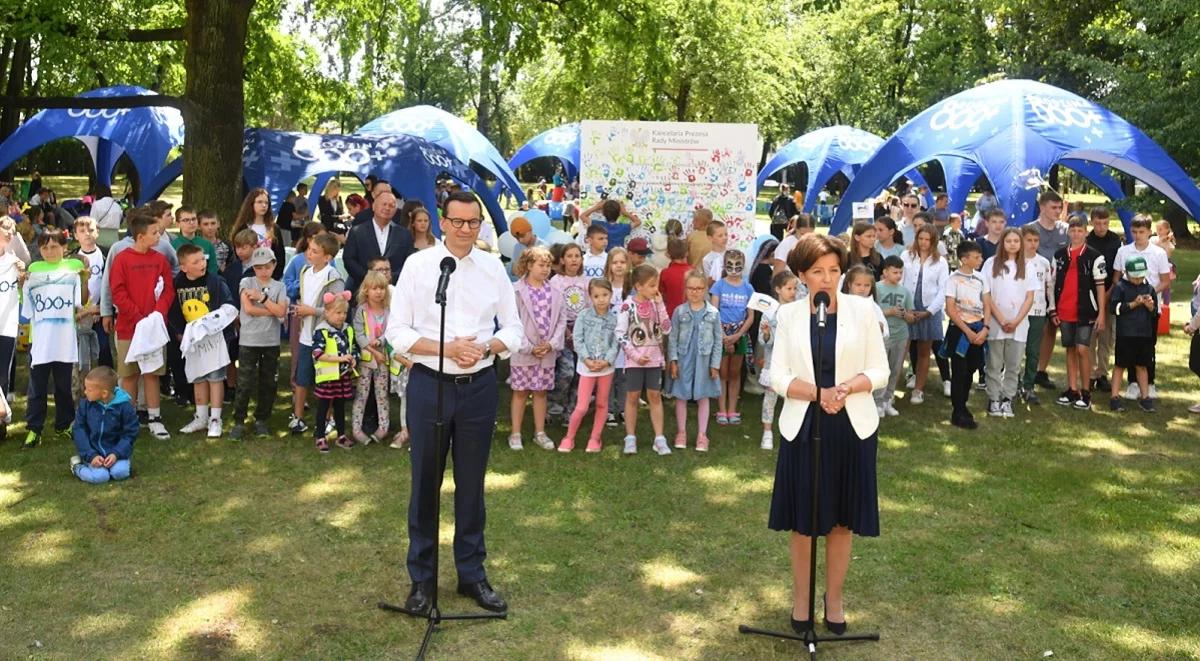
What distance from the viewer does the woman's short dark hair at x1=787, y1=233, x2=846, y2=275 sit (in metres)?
4.83

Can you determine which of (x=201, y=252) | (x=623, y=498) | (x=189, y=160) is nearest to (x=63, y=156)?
(x=189, y=160)

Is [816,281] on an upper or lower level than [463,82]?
lower

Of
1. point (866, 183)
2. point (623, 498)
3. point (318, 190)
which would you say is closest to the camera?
point (623, 498)

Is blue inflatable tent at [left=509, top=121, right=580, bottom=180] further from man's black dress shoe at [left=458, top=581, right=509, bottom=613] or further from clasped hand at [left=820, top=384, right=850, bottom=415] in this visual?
clasped hand at [left=820, top=384, right=850, bottom=415]

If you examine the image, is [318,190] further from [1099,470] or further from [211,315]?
[1099,470]

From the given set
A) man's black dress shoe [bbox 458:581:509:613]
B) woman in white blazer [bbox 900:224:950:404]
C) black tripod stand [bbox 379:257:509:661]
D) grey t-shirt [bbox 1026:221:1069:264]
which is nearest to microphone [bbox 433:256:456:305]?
black tripod stand [bbox 379:257:509:661]

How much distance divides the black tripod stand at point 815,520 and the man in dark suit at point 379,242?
188 inches

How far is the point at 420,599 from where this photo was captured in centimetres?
539

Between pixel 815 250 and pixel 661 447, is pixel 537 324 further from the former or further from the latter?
pixel 815 250

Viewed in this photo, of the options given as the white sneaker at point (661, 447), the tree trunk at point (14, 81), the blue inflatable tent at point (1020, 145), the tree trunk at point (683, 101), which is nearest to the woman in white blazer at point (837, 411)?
the white sneaker at point (661, 447)

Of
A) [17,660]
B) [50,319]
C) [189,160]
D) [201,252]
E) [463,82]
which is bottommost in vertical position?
[17,660]

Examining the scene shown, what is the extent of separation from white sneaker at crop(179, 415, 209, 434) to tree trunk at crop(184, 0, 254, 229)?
3434 millimetres

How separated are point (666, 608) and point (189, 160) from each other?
8501 millimetres

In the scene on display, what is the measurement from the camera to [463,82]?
7369cm
